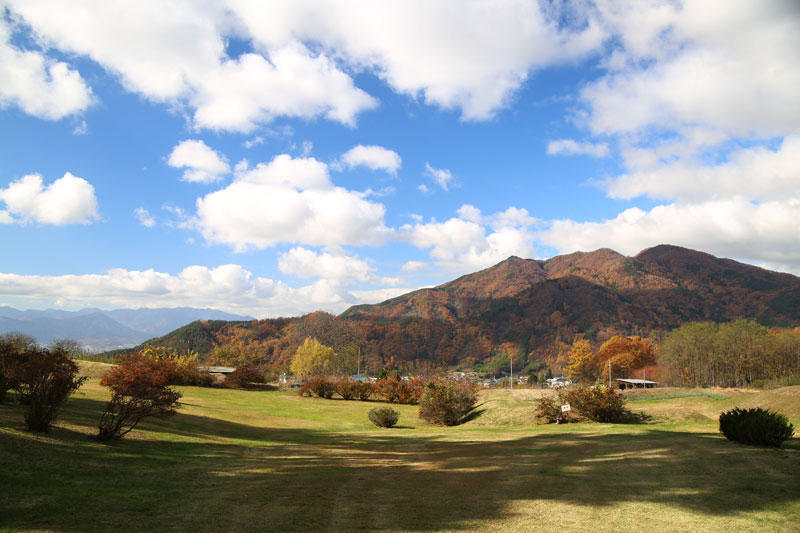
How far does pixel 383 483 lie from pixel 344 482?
0.93m

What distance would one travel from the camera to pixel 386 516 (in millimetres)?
7867

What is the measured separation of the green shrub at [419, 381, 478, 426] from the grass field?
467 inches

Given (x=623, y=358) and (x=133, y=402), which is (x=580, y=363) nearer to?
(x=623, y=358)

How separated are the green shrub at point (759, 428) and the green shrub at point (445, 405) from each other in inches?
676

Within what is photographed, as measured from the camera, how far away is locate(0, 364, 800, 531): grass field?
7.43 metres

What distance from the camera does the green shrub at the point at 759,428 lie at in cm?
1252

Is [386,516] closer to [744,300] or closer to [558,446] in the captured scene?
[558,446]

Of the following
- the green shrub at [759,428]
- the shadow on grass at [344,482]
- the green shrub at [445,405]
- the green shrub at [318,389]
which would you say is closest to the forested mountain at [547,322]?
the green shrub at [318,389]

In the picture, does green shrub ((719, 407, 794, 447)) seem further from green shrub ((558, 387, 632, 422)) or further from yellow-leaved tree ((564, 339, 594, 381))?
yellow-leaved tree ((564, 339, 594, 381))

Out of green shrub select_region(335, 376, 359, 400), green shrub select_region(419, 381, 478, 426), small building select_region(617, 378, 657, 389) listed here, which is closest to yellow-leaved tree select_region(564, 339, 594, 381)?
small building select_region(617, 378, 657, 389)

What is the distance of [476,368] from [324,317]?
61.6 meters

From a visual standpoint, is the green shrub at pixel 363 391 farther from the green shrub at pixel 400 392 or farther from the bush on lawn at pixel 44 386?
the bush on lawn at pixel 44 386

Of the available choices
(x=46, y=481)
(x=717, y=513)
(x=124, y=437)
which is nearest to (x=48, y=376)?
(x=124, y=437)

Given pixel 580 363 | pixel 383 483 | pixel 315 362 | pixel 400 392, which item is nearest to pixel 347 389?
pixel 400 392
